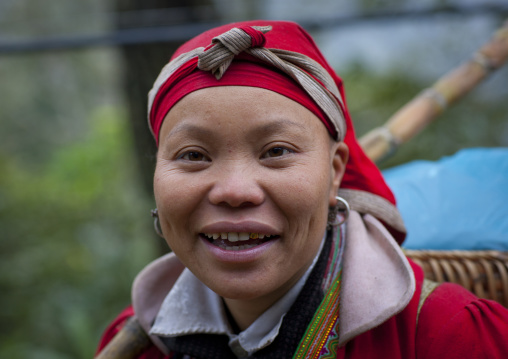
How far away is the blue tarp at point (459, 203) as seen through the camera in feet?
6.93

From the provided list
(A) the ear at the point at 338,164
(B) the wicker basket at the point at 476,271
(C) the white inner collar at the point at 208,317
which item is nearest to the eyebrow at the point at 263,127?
(A) the ear at the point at 338,164

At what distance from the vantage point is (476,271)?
1.94 metres

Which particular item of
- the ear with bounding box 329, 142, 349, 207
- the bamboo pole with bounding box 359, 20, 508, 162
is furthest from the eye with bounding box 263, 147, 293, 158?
the bamboo pole with bounding box 359, 20, 508, 162

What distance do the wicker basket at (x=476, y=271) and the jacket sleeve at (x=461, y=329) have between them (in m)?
0.32

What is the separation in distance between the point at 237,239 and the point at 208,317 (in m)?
0.52

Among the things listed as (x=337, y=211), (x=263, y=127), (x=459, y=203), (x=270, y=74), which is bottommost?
(x=459, y=203)

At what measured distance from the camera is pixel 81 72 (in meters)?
14.0

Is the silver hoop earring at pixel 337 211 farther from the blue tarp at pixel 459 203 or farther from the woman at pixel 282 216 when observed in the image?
the blue tarp at pixel 459 203

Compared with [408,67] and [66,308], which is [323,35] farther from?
[66,308]

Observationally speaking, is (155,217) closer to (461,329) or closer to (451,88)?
(461,329)

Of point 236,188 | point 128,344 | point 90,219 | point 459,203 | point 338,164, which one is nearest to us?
point 236,188

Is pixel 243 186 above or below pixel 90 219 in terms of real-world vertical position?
above

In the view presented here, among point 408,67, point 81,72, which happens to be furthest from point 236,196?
point 81,72

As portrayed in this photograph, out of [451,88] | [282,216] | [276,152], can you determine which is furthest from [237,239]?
[451,88]
